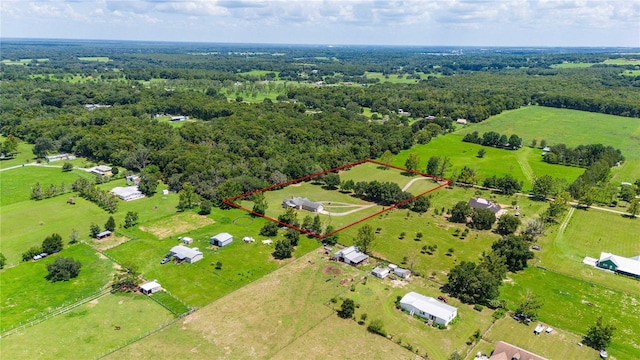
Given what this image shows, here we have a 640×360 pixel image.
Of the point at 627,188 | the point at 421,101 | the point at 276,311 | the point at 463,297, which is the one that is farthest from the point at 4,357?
the point at 421,101

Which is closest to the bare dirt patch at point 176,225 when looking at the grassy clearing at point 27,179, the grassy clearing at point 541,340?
the grassy clearing at point 27,179

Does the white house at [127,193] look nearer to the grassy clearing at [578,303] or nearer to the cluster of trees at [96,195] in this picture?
the cluster of trees at [96,195]

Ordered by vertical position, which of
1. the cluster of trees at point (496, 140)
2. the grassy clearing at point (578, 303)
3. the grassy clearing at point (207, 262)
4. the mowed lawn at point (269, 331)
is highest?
the cluster of trees at point (496, 140)

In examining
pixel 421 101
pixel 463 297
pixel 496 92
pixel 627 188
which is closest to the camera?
pixel 463 297

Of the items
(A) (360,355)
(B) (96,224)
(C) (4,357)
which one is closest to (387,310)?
(A) (360,355)

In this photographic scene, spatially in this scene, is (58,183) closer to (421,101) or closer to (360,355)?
(360,355)

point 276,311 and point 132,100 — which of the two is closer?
point 276,311

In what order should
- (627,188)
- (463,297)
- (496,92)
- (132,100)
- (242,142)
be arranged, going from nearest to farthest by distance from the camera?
(463,297) < (627,188) < (242,142) < (132,100) < (496,92)
